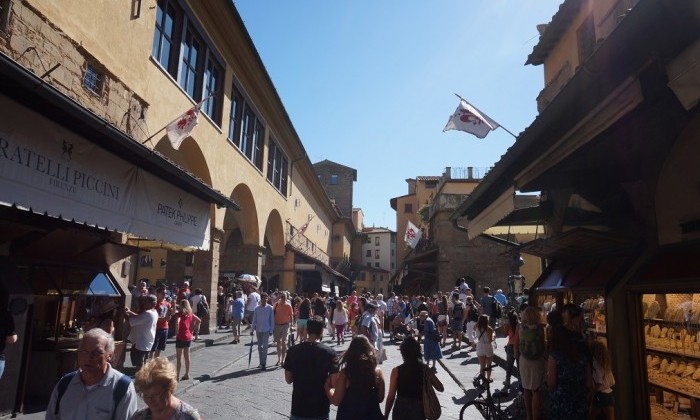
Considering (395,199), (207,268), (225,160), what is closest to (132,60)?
(225,160)

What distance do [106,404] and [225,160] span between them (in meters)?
13.6

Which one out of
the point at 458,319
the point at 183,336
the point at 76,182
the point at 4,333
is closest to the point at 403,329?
the point at 183,336

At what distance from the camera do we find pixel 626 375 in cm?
494

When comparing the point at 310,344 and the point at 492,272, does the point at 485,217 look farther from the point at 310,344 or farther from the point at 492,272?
the point at 492,272

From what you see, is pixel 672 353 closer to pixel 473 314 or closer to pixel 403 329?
pixel 403 329

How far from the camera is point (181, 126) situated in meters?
9.90

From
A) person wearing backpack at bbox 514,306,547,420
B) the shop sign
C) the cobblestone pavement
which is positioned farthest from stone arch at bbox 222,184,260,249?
person wearing backpack at bbox 514,306,547,420

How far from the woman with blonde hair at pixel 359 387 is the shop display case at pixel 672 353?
2871mm

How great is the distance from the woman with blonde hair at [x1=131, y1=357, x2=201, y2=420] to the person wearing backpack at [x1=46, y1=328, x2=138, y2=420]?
262 millimetres

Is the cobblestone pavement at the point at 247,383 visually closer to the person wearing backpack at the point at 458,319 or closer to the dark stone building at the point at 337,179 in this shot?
the person wearing backpack at the point at 458,319

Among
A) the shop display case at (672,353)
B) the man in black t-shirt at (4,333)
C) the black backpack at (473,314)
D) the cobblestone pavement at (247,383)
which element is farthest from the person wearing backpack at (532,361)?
the black backpack at (473,314)

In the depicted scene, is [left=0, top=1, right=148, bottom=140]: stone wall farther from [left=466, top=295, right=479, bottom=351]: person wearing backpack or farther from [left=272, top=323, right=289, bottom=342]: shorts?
[left=466, top=295, right=479, bottom=351]: person wearing backpack

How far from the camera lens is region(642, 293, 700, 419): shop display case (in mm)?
4664

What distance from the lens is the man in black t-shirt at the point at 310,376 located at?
14.1 feet
